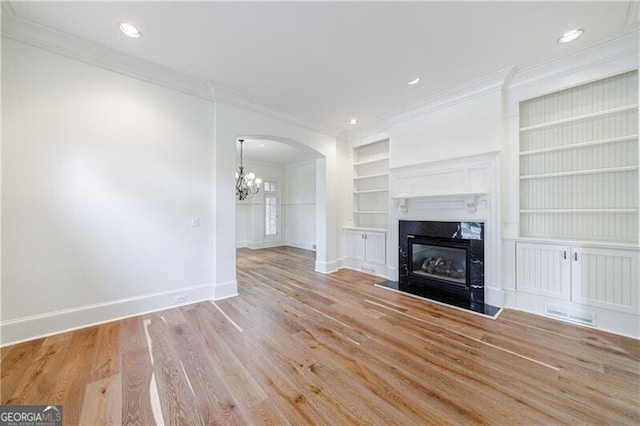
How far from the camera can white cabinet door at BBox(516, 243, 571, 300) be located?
108 inches

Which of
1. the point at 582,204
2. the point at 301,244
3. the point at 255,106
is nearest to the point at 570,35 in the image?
the point at 582,204

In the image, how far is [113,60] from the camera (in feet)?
8.83

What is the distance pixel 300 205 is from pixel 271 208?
3.88 ft

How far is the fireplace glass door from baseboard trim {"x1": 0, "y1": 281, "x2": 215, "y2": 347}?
10.4ft

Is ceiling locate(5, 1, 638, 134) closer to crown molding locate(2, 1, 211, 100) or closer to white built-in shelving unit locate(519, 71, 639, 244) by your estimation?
crown molding locate(2, 1, 211, 100)

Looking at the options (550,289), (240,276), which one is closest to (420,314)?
(550,289)

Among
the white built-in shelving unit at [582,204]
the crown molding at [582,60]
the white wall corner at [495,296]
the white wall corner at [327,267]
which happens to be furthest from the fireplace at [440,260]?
the crown molding at [582,60]

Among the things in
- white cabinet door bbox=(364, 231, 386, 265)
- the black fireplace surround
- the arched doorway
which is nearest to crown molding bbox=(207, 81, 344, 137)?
white cabinet door bbox=(364, 231, 386, 265)

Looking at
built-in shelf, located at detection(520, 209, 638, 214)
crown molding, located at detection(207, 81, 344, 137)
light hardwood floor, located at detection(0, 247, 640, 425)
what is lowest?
light hardwood floor, located at detection(0, 247, 640, 425)

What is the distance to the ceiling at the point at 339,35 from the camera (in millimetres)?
2084

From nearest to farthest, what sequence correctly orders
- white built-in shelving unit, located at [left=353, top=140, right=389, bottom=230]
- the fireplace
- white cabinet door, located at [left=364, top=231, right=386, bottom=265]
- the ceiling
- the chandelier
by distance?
1. the ceiling
2. the fireplace
3. white cabinet door, located at [left=364, top=231, right=386, bottom=265]
4. white built-in shelving unit, located at [left=353, top=140, right=389, bottom=230]
5. the chandelier

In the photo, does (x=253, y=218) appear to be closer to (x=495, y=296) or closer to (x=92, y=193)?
(x=92, y=193)

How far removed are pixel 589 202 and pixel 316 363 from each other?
12.1 ft

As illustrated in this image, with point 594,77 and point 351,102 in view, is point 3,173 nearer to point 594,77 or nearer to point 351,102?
point 351,102
